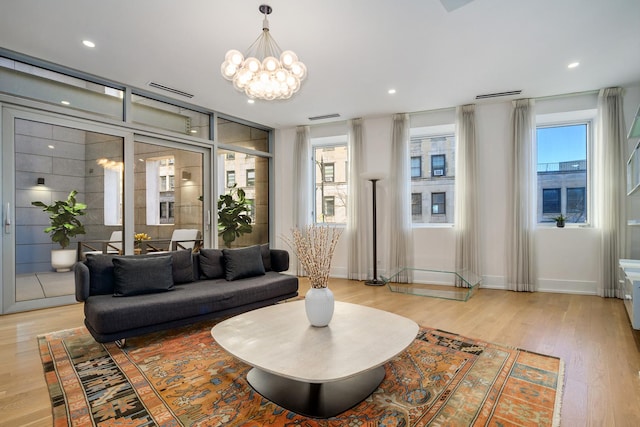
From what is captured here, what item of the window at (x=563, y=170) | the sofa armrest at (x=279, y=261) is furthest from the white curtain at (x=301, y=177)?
the window at (x=563, y=170)

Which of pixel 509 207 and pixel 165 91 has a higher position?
pixel 165 91

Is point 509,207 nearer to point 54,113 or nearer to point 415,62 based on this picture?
point 415,62

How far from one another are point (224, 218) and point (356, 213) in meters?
2.43

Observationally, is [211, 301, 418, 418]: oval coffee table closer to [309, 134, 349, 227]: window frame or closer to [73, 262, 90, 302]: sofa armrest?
[73, 262, 90, 302]: sofa armrest

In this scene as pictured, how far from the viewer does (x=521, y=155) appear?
493 cm

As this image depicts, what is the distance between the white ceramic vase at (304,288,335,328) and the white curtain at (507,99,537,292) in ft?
13.0

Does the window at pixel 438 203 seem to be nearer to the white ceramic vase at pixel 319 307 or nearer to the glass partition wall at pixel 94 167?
the glass partition wall at pixel 94 167

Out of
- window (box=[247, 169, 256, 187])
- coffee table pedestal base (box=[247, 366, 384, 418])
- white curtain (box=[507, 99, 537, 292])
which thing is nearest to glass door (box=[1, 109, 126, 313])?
window (box=[247, 169, 256, 187])

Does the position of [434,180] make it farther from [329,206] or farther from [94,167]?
[94,167]

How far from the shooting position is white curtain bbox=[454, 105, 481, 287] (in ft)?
17.0

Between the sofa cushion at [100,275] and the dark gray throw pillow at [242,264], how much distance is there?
115 centimetres

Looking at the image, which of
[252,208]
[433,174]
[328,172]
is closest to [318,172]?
[328,172]

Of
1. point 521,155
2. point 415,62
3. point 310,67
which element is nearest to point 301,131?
point 310,67

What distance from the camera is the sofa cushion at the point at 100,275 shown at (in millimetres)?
2992
